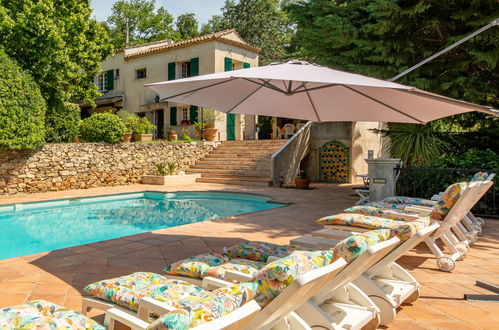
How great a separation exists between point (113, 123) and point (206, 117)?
5405 millimetres

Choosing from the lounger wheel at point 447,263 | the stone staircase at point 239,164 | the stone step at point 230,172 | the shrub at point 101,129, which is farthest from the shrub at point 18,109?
the lounger wheel at point 447,263

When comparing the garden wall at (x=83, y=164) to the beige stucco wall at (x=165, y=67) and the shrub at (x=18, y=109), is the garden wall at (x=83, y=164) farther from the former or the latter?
the beige stucco wall at (x=165, y=67)

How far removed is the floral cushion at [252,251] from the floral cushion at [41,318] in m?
1.67

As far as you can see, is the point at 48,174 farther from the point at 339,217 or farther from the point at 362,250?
the point at 362,250

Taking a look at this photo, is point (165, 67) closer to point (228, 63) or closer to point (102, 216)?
point (228, 63)

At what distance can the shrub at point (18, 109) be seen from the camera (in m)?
10.6

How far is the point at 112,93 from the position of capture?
24094 millimetres

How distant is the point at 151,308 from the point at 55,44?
1297cm

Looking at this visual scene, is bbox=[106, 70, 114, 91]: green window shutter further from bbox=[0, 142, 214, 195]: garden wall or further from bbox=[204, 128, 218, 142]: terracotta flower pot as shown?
bbox=[0, 142, 214, 195]: garden wall

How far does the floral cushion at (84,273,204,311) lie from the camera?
2316mm

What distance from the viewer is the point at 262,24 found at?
99.1 feet

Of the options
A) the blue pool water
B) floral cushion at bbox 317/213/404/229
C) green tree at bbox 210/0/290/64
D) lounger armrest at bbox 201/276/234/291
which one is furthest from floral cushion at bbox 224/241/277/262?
green tree at bbox 210/0/290/64

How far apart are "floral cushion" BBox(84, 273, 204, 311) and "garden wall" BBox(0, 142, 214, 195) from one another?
34.9 ft

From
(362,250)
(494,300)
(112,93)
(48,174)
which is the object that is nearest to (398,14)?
(494,300)
